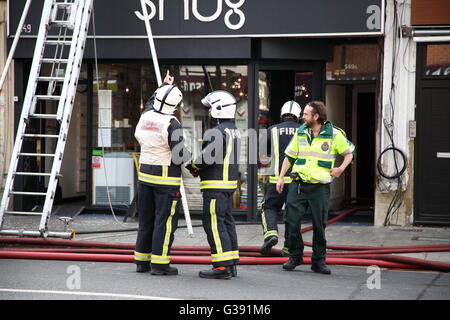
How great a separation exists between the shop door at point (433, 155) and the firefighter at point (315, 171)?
4161 mm

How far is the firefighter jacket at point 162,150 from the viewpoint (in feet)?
24.7

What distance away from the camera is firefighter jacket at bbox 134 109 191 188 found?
24.7 feet

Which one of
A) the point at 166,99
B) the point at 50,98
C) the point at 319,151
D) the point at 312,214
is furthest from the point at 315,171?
the point at 50,98

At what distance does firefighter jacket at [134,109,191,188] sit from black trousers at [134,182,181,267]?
0.38 feet

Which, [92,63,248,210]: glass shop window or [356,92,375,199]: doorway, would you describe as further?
[356,92,375,199]: doorway

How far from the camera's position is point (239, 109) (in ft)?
41.4

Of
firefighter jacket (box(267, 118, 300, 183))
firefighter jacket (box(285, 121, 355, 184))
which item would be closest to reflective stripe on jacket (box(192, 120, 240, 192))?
firefighter jacket (box(285, 121, 355, 184))

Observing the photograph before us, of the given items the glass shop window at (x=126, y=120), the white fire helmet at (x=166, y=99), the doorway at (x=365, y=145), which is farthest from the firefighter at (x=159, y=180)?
the doorway at (x=365, y=145)

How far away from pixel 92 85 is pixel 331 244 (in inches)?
222

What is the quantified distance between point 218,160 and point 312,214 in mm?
1201

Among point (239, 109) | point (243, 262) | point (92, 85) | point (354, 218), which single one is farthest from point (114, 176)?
point (243, 262)

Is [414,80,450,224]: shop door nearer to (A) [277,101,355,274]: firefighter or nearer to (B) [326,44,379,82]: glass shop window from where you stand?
(B) [326,44,379,82]: glass shop window

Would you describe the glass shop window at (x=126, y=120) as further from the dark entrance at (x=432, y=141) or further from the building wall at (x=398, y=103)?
the dark entrance at (x=432, y=141)

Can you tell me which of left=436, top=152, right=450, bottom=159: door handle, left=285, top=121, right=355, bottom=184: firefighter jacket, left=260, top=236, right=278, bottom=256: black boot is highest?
left=285, top=121, right=355, bottom=184: firefighter jacket
